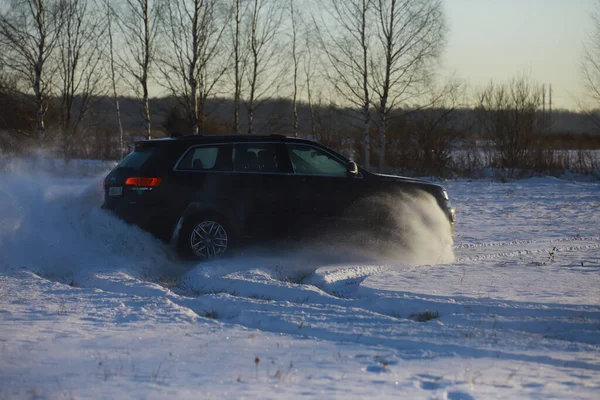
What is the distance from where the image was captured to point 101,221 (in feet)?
30.5

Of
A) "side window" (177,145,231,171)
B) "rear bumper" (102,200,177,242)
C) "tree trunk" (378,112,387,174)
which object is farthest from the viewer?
"tree trunk" (378,112,387,174)

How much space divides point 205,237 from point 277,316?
319 centimetres

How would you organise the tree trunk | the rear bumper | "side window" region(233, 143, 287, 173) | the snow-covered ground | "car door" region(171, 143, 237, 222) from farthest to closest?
the tree trunk → "side window" region(233, 143, 287, 173) → "car door" region(171, 143, 237, 222) → the rear bumper → the snow-covered ground

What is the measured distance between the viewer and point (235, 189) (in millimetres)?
9375

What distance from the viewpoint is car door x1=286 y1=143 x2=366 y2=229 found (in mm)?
9570

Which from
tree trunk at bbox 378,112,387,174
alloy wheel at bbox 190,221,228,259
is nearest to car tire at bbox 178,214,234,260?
alloy wheel at bbox 190,221,228,259

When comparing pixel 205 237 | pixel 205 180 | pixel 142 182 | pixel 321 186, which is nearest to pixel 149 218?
pixel 142 182

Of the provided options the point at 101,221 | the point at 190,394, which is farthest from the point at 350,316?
the point at 101,221

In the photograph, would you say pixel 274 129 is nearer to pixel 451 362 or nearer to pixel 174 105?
pixel 174 105

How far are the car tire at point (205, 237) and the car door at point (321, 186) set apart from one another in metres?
1.09

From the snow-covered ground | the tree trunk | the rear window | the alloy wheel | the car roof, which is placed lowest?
the snow-covered ground

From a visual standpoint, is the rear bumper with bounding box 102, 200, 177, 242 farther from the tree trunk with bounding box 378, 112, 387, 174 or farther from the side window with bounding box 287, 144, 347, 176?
the tree trunk with bounding box 378, 112, 387, 174

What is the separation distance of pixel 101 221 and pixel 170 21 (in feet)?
66.2

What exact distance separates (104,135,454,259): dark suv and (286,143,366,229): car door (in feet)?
0.05
